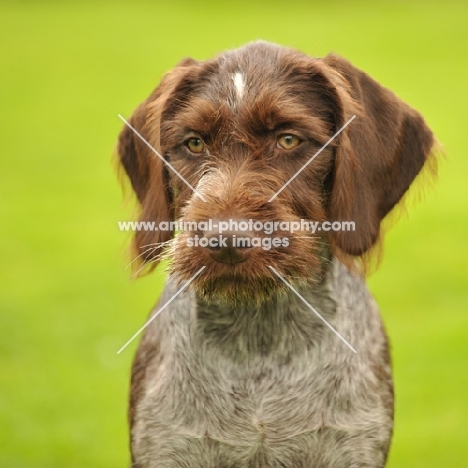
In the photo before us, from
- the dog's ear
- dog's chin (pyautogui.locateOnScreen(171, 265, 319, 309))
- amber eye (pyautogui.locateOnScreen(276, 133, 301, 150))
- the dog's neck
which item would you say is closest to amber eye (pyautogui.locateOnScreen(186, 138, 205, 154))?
the dog's ear

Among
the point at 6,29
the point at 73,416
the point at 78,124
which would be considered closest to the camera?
the point at 73,416

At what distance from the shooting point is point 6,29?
26469 millimetres

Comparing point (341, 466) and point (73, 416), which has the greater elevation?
point (73, 416)

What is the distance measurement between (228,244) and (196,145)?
0.76 metres

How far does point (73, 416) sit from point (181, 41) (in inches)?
706

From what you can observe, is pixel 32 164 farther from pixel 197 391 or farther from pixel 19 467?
pixel 197 391

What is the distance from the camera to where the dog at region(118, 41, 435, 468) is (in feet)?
16.3

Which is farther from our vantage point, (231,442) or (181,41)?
(181,41)

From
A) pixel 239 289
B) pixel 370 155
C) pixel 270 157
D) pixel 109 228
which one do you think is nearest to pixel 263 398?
pixel 239 289

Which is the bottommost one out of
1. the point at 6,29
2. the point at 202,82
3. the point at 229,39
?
the point at 202,82

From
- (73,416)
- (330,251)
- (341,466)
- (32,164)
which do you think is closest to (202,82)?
(330,251)

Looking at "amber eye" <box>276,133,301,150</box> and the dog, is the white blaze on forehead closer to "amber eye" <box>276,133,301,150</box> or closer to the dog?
the dog

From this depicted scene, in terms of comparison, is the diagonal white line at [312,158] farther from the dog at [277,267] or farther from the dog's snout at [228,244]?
the dog's snout at [228,244]

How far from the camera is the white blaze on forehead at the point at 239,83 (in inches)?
Result: 196
